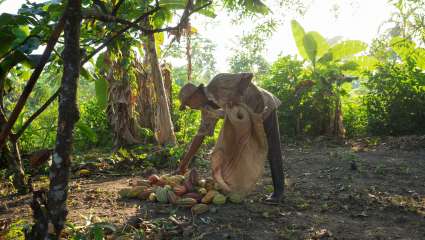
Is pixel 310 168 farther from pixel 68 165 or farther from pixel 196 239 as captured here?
pixel 68 165

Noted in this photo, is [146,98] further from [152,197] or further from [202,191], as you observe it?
[202,191]

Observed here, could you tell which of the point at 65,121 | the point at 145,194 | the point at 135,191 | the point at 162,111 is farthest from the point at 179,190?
the point at 162,111

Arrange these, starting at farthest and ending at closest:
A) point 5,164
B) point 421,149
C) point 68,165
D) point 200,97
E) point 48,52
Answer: point 421,149 < point 5,164 < point 200,97 < point 48,52 < point 68,165

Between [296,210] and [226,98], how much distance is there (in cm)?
125

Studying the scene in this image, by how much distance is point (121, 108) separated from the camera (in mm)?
7051

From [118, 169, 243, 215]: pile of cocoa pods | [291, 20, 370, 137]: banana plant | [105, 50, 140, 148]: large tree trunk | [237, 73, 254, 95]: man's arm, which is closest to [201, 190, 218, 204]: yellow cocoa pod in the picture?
[118, 169, 243, 215]: pile of cocoa pods

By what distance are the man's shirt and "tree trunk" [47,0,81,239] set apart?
171cm

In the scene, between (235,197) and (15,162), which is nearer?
(235,197)

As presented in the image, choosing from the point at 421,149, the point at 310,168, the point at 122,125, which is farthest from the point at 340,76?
the point at 122,125

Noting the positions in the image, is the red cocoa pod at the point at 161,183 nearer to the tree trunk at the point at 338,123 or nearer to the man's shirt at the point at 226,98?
the man's shirt at the point at 226,98

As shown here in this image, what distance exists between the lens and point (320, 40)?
8258 mm

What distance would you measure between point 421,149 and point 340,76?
2.25 metres

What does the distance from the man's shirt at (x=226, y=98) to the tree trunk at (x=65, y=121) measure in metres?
1.71

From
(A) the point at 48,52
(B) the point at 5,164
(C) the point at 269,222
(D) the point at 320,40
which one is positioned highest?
(D) the point at 320,40
